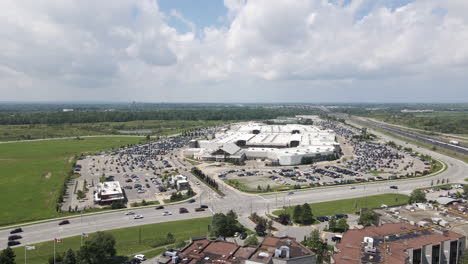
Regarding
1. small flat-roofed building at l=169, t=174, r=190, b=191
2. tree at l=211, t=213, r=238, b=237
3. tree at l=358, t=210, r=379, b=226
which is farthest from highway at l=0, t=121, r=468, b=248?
tree at l=358, t=210, r=379, b=226

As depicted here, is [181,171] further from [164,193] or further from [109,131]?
[109,131]

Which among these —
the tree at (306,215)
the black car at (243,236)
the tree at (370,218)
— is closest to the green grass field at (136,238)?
the black car at (243,236)

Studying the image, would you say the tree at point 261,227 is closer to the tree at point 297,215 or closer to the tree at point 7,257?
the tree at point 297,215

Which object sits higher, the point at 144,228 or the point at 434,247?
the point at 434,247

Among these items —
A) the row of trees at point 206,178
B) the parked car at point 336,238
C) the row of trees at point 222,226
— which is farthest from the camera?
the row of trees at point 206,178

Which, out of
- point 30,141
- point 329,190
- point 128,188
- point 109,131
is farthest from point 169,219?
Result: point 109,131

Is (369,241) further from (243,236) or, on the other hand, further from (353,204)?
(353,204)

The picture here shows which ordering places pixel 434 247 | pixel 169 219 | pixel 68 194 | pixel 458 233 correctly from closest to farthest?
pixel 434 247 → pixel 458 233 → pixel 169 219 → pixel 68 194
